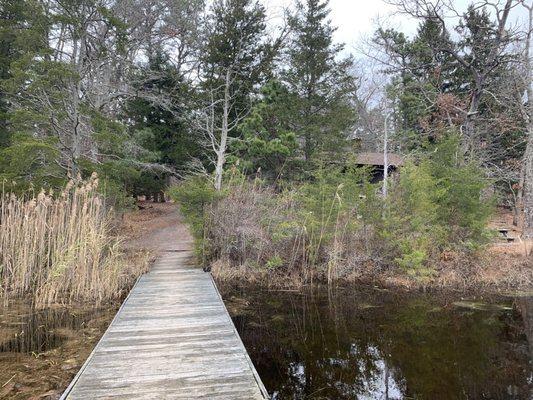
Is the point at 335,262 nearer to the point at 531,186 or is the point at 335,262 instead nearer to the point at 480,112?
the point at 531,186

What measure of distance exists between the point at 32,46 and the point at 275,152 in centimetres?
848

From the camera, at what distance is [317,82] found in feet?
54.2

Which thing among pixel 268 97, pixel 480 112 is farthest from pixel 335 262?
pixel 480 112

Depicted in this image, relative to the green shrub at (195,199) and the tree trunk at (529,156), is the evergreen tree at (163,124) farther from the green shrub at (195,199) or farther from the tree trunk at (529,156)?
the tree trunk at (529,156)

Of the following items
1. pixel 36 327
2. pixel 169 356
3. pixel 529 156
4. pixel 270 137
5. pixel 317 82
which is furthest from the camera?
pixel 317 82

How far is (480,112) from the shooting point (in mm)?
20188

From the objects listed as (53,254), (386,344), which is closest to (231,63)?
(53,254)

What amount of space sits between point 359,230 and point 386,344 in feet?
15.9

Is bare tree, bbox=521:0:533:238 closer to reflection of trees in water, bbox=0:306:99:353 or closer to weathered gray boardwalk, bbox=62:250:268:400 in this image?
weathered gray boardwalk, bbox=62:250:268:400

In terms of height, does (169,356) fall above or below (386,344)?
above

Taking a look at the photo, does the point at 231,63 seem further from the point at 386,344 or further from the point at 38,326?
the point at 386,344

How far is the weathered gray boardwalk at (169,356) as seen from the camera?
3.60m

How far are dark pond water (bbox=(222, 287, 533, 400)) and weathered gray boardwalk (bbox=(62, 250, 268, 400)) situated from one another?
2.31 feet

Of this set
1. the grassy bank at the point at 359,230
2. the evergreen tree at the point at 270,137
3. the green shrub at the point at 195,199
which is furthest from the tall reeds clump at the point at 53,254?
the evergreen tree at the point at 270,137
